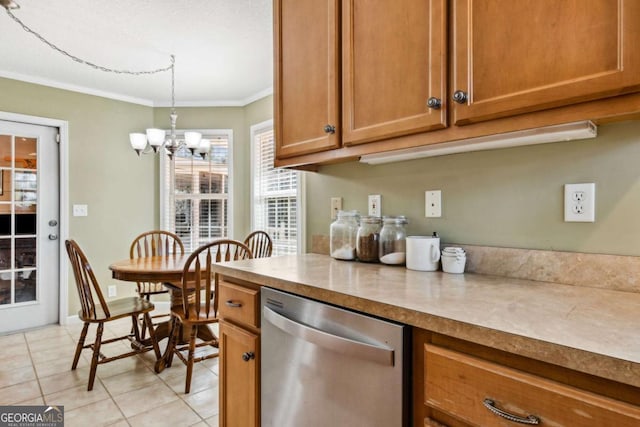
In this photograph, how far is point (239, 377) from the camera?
4.58 feet

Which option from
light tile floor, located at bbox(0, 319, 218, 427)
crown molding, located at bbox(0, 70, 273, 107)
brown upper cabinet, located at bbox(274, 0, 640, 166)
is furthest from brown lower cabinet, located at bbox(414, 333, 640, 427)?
crown molding, located at bbox(0, 70, 273, 107)

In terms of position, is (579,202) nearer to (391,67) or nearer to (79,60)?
(391,67)

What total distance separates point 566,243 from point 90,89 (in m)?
4.20

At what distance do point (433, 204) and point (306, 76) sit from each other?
0.78m

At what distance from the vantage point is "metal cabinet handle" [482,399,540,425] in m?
0.64

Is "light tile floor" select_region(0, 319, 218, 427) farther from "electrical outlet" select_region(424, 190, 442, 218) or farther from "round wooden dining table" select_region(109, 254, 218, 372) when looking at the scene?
"electrical outlet" select_region(424, 190, 442, 218)

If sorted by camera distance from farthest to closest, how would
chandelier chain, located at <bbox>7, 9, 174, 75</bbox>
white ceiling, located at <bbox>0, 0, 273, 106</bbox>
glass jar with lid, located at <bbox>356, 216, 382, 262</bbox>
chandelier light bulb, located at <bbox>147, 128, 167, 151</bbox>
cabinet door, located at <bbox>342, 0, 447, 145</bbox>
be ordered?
chandelier light bulb, located at <bbox>147, 128, 167, 151</bbox> < chandelier chain, located at <bbox>7, 9, 174, 75</bbox> < white ceiling, located at <bbox>0, 0, 273, 106</bbox> < glass jar with lid, located at <bbox>356, 216, 382, 262</bbox> < cabinet door, located at <bbox>342, 0, 447, 145</bbox>

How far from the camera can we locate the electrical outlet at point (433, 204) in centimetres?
140

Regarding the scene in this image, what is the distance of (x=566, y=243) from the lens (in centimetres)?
110

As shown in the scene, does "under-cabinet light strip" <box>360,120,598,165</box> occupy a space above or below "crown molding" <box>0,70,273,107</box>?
below

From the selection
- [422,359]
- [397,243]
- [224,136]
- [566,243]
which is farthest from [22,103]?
[566,243]

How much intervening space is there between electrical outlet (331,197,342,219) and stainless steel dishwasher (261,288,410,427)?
0.72 metres

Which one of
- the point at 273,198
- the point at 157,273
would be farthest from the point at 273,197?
the point at 157,273

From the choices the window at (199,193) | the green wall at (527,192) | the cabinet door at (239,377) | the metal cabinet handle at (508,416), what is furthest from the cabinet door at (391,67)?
the window at (199,193)
